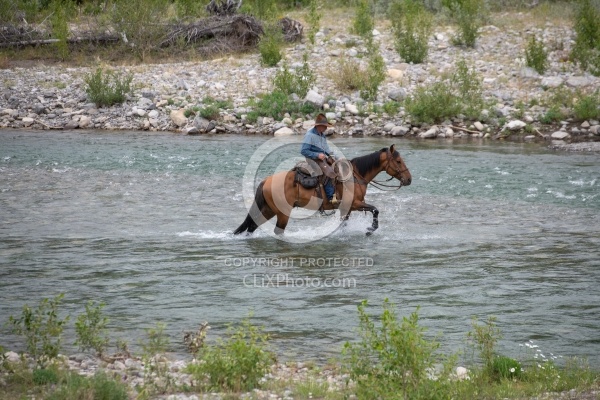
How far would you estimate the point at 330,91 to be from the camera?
26.8 meters

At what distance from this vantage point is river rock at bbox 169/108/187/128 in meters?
25.5

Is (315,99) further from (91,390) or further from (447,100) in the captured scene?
(91,390)

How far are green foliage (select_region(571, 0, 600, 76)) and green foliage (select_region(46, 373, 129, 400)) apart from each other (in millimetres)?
23216

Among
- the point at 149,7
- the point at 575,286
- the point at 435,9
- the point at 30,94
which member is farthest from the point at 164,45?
the point at 575,286

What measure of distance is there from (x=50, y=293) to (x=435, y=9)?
29.5 m

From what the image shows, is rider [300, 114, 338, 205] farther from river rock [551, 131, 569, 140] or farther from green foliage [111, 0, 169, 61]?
green foliage [111, 0, 169, 61]

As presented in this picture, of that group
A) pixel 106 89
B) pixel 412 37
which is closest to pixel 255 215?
pixel 106 89

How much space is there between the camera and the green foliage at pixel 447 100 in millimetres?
23594

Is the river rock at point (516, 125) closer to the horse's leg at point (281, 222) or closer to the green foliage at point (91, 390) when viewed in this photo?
the horse's leg at point (281, 222)

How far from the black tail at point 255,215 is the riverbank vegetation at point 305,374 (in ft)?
18.6

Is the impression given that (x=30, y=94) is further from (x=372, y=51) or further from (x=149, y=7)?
(x=372, y=51)

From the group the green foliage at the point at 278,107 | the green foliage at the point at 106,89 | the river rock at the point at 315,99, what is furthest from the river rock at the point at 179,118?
the river rock at the point at 315,99

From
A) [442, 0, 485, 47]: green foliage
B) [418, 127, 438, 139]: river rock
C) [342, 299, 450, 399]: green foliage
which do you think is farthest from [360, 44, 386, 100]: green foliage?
[342, 299, 450, 399]: green foliage

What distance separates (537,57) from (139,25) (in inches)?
625
